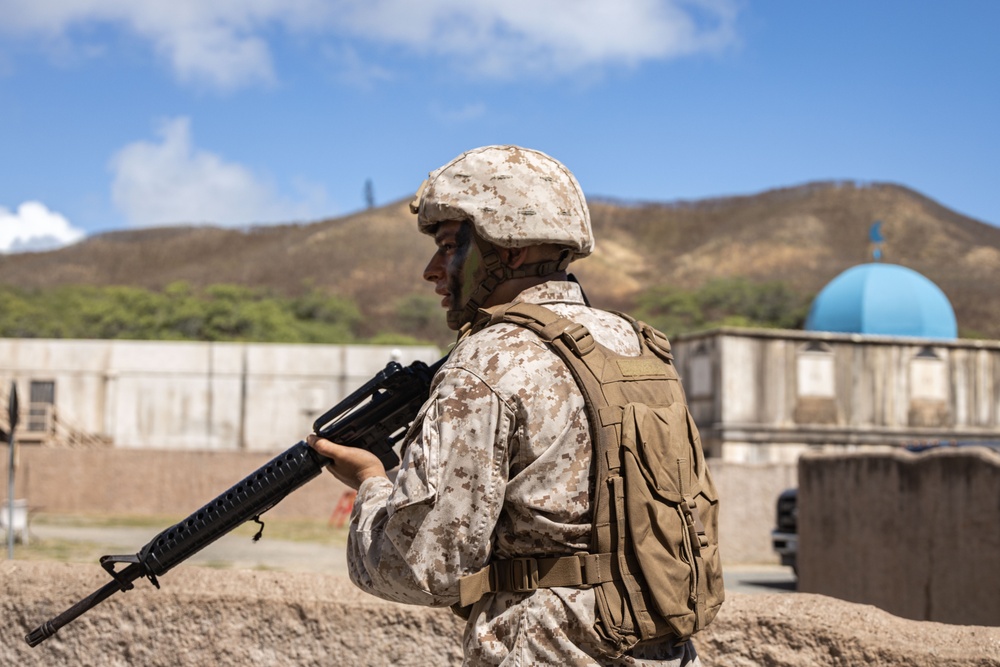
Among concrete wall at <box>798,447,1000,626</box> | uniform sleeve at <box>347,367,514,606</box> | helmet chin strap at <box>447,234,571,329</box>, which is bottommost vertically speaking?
concrete wall at <box>798,447,1000,626</box>

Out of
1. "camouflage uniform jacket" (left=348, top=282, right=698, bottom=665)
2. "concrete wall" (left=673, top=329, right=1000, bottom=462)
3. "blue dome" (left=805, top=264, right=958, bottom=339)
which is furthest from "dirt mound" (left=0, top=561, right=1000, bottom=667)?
"blue dome" (left=805, top=264, right=958, bottom=339)

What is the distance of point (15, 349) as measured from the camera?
32.9 m

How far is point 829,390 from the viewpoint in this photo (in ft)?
91.2

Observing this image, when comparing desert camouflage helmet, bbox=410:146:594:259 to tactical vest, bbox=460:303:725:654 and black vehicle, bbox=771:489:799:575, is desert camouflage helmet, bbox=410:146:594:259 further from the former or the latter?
black vehicle, bbox=771:489:799:575

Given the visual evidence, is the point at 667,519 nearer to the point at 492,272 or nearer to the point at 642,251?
the point at 492,272

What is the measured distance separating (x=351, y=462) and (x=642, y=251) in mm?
122483

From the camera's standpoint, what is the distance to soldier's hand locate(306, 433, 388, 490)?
2773mm

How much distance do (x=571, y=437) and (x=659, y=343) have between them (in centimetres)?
50

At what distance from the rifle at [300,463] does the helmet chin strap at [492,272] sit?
0.63 feet

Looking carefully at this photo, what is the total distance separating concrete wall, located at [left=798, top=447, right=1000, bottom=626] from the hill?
245ft

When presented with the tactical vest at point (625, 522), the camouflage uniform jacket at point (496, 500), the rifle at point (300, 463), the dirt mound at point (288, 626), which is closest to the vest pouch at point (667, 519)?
the tactical vest at point (625, 522)

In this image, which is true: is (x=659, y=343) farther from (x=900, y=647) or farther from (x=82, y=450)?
(x=82, y=450)

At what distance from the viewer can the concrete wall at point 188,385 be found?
108ft

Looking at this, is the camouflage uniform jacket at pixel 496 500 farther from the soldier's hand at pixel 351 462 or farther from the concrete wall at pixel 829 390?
the concrete wall at pixel 829 390
